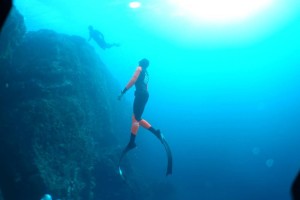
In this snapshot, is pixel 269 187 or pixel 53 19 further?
pixel 53 19

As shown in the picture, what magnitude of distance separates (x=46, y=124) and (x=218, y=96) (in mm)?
65123

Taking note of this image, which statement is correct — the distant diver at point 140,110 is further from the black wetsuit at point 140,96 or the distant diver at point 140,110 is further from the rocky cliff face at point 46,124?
the rocky cliff face at point 46,124

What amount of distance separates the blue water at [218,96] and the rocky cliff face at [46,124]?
10916 millimetres

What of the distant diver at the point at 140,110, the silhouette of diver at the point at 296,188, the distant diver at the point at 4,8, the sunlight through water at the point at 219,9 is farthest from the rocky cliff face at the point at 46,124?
the sunlight through water at the point at 219,9

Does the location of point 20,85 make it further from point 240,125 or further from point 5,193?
point 240,125

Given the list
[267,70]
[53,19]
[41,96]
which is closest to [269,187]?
[41,96]

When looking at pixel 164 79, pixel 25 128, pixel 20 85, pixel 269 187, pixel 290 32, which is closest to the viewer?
pixel 25 128

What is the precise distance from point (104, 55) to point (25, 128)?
11242 cm

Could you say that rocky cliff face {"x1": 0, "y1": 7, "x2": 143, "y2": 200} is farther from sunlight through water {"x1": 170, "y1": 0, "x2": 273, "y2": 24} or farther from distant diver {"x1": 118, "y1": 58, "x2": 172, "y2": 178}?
sunlight through water {"x1": 170, "y1": 0, "x2": 273, "y2": 24}

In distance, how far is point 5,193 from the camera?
1069 centimetres

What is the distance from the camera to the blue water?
37.5 m

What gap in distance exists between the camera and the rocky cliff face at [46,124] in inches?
441

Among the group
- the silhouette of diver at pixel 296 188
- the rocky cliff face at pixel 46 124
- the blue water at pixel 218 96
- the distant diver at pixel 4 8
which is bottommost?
the blue water at pixel 218 96

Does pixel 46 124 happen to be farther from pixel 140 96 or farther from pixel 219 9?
pixel 219 9
